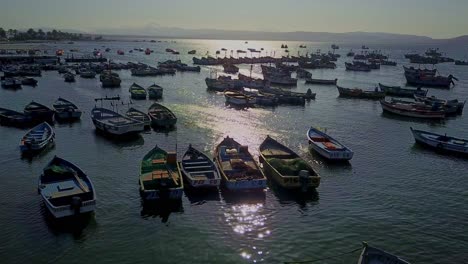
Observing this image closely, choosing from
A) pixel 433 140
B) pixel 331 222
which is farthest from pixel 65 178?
pixel 433 140

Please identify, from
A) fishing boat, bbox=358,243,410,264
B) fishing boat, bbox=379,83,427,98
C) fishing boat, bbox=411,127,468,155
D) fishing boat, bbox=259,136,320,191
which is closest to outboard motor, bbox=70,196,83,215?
fishing boat, bbox=259,136,320,191

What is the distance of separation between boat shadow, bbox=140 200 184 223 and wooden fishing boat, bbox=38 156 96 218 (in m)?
3.79

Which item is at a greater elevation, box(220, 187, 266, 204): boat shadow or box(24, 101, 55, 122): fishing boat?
box(24, 101, 55, 122): fishing boat

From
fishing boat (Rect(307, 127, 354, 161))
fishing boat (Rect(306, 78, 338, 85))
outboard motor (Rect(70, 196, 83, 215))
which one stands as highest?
fishing boat (Rect(306, 78, 338, 85))

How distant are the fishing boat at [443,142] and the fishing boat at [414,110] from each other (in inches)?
695

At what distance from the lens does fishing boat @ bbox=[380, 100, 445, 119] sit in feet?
222

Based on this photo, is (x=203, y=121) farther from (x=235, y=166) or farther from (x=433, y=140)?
(x=433, y=140)

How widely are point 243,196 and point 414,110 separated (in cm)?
4634

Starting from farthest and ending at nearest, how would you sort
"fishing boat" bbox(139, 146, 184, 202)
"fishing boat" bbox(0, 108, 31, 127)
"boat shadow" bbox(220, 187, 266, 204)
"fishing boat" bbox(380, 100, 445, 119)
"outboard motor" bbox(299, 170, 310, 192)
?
"fishing boat" bbox(380, 100, 445, 119), "fishing boat" bbox(0, 108, 31, 127), "outboard motor" bbox(299, 170, 310, 192), "boat shadow" bbox(220, 187, 266, 204), "fishing boat" bbox(139, 146, 184, 202)

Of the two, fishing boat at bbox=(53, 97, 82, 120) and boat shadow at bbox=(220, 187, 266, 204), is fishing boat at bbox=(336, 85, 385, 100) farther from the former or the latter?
boat shadow at bbox=(220, 187, 266, 204)

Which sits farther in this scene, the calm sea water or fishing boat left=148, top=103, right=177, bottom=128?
fishing boat left=148, top=103, right=177, bottom=128

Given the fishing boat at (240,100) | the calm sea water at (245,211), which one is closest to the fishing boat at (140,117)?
the calm sea water at (245,211)

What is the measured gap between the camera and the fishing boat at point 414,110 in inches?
2662

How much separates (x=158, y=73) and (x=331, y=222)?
317 feet
